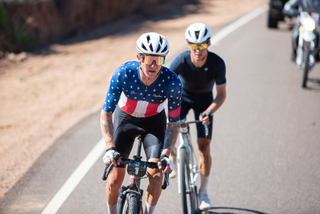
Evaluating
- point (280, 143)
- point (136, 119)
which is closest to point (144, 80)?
point (136, 119)

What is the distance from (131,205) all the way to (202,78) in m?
2.18

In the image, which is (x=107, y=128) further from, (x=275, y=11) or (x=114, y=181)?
(x=275, y=11)

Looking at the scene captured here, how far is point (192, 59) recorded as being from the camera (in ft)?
15.5

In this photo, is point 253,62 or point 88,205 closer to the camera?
point 88,205

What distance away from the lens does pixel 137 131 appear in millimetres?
3992

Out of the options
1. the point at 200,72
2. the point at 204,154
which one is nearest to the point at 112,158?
the point at 204,154

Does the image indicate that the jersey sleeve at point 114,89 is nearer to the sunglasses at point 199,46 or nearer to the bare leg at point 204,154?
the sunglasses at point 199,46

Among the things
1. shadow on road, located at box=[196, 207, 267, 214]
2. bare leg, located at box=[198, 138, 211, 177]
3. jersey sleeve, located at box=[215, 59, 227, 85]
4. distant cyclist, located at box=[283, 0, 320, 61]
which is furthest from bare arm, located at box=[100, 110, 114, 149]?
distant cyclist, located at box=[283, 0, 320, 61]

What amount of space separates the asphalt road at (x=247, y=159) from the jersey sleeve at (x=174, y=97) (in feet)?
5.25

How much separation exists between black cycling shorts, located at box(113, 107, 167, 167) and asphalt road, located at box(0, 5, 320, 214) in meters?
1.28

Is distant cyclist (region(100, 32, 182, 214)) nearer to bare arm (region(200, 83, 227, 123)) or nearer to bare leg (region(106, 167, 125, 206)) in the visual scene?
bare leg (region(106, 167, 125, 206))

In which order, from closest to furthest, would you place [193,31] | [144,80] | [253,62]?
[144,80] < [193,31] < [253,62]

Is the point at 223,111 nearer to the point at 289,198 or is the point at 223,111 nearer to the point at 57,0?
the point at 289,198

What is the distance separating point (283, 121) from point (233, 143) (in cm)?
160
